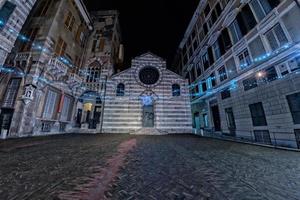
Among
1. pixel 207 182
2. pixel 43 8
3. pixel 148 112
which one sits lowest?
pixel 207 182

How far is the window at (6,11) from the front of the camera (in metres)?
8.75

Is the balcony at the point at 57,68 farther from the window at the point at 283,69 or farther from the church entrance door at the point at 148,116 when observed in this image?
the window at the point at 283,69

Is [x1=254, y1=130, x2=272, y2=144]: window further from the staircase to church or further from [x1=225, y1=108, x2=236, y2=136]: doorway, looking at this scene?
the staircase to church

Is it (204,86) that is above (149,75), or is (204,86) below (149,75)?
below

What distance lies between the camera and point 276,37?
838cm

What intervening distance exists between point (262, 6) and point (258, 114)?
27.4ft

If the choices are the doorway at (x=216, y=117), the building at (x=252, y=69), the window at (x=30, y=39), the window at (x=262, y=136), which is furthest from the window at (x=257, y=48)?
the window at (x=30, y=39)

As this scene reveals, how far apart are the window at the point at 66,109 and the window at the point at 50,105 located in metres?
1.47

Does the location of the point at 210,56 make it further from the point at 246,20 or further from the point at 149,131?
the point at 149,131

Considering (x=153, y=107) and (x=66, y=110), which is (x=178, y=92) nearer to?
(x=153, y=107)

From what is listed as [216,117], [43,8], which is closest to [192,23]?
[216,117]

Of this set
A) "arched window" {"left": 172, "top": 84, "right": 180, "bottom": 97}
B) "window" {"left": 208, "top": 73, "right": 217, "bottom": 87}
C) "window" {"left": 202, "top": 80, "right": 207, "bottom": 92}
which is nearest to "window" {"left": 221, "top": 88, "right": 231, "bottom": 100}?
"window" {"left": 208, "top": 73, "right": 217, "bottom": 87}

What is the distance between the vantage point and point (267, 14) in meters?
8.82

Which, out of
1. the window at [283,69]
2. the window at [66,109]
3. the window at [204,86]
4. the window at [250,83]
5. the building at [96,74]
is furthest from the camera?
the building at [96,74]
